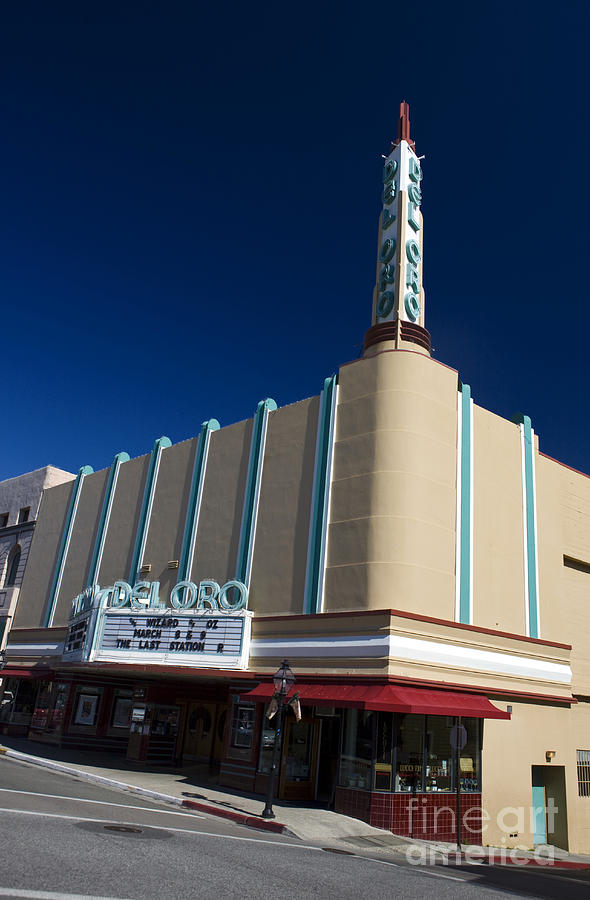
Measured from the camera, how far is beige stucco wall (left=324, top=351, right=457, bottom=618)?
21703mm

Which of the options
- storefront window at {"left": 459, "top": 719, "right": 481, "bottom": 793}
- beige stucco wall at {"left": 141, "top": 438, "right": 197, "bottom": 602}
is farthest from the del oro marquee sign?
storefront window at {"left": 459, "top": 719, "right": 481, "bottom": 793}

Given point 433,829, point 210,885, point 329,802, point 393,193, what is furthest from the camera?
point 393,193

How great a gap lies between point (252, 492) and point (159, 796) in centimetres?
1089

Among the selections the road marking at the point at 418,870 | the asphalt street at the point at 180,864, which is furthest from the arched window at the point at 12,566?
the road marking at the point at 418,870

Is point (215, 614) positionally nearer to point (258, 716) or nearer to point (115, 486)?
point (258, 716)

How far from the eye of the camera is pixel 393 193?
97.6ft

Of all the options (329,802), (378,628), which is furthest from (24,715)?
(378,628)

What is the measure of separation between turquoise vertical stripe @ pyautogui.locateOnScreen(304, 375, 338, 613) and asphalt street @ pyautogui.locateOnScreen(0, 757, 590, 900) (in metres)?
7.52

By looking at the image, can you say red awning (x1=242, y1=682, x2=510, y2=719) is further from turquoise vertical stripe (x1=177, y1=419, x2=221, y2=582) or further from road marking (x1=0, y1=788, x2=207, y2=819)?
turquoise vertical stripe (x1=177, y1=419, x2=221, y2=582)

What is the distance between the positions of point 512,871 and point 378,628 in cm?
671

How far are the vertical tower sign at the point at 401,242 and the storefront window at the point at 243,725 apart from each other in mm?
14707

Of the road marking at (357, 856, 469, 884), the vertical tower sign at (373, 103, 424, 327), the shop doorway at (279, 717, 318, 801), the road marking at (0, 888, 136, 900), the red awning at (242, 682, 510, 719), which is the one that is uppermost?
the vertical tower sign at (373, 103, 424, 327)

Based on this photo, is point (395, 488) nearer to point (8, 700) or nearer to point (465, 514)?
point (465, 514)

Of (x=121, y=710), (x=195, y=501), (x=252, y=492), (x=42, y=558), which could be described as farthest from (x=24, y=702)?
(x=252, y=492)
